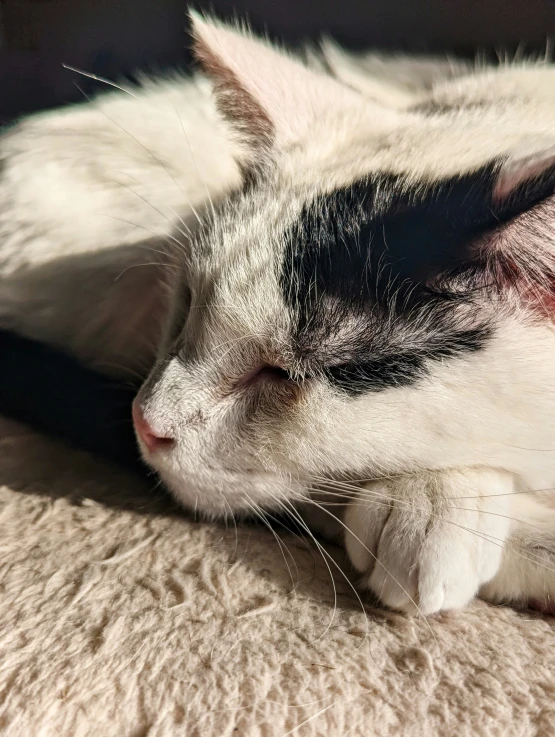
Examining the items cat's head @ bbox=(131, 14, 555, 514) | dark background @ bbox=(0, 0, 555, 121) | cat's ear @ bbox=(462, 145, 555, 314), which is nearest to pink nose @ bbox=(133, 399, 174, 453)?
cat's head @ bbox=(131, 14, 555, 514)

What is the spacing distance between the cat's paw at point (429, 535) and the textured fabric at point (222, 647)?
0.09 feet

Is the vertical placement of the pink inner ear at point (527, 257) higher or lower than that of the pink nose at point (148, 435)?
higher

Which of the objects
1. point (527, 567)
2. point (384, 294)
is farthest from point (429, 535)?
point (384, 294)

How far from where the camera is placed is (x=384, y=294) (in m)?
0.54

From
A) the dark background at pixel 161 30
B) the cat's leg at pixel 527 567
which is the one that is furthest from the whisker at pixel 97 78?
the cat's leg at pixel 527 567

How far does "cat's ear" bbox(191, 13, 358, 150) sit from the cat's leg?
19.5 inches

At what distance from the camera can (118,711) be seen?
1.41 ft

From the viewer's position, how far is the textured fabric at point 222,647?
43 centimetres

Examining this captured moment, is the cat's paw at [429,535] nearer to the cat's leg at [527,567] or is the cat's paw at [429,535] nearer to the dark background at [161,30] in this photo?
the cat's leg at [527,567]

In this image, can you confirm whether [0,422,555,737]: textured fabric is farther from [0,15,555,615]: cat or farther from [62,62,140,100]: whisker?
[62,62,140,100]: whisker

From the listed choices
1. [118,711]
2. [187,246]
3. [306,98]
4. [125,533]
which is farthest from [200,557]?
[306,98]

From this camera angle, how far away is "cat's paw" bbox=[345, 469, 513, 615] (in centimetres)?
54

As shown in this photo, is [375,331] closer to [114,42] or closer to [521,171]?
[521,171]

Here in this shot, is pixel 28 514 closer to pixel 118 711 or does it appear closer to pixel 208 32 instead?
pixel 118 711
